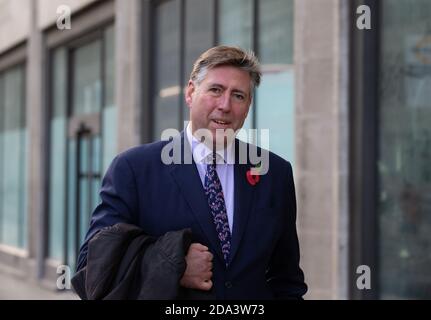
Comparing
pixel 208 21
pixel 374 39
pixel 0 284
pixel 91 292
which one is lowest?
pixel 0 284

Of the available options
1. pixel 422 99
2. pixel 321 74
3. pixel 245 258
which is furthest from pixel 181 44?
pixel 245 258

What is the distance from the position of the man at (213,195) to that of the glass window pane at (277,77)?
4100 mm

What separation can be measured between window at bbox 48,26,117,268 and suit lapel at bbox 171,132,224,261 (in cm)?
781

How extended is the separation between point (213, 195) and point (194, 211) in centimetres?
13

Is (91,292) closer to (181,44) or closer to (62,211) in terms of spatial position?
(181,44)

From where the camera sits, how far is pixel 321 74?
20.7 feet

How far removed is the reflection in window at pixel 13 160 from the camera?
1443 centimetres

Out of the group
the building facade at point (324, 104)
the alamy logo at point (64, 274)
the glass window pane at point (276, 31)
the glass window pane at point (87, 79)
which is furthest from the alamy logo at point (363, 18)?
the alamy logo at point (64, 274)

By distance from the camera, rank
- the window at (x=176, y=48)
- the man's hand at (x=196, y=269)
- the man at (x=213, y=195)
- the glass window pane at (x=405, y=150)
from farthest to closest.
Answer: the window at (x=176, y=48) < the glass window pane at (x=405, y=150) < the man at (x=213, y=195) < the man's hand at (x=196, y=269)

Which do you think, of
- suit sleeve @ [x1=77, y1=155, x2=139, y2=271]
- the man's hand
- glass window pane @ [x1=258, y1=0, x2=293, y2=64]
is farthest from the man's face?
glass window pane @ [x1=258, y1=0, x2=293, y2=64]

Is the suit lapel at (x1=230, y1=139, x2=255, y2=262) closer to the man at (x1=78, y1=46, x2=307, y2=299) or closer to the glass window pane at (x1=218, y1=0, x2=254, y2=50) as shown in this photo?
the man at (x1=78, y1=46, x2=307, y2=299)

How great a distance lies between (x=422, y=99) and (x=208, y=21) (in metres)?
3.39

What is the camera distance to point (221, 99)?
2.75m

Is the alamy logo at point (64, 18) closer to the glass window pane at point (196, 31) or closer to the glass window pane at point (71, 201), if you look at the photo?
the glass window pane at point (71, 201)
